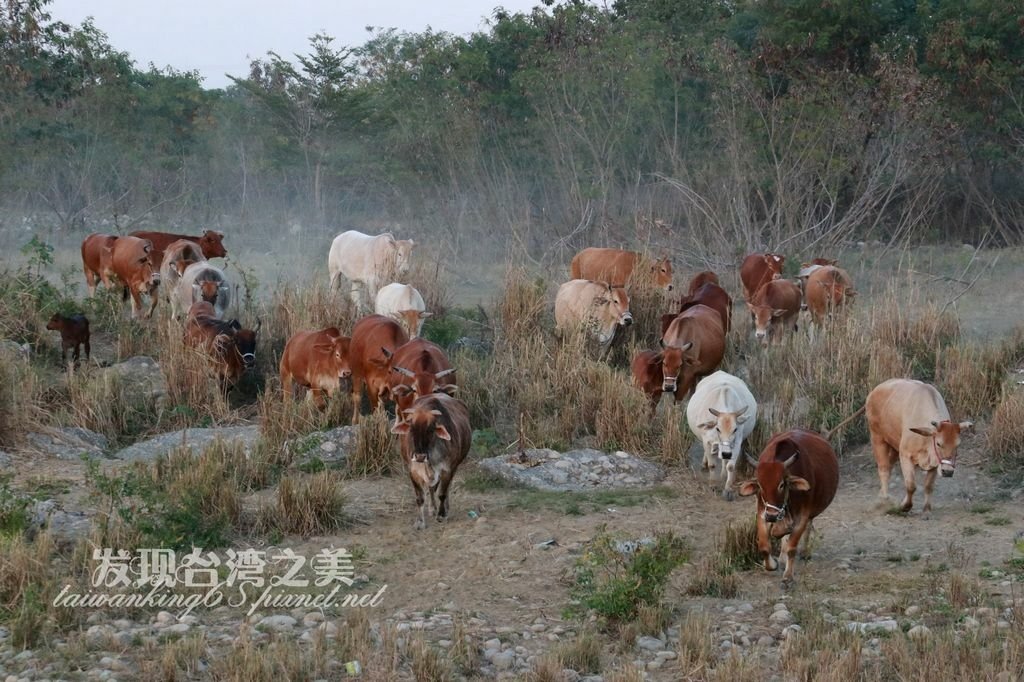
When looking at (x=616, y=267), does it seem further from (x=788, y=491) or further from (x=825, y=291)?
(x=788, y=491)

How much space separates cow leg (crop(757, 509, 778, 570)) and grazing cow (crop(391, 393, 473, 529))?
7.60 ft

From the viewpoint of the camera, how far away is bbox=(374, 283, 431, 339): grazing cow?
14.2m

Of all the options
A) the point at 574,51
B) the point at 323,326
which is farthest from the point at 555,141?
the point at 323,326

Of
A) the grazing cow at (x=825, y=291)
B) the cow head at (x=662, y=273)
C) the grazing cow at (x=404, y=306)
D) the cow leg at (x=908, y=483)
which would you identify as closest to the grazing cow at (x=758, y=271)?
the grazing cow at (x=825, y=291)

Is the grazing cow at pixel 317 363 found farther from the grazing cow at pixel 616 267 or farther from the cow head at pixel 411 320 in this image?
the grazing cow at pixel 616 267

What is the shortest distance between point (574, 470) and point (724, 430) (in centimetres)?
141

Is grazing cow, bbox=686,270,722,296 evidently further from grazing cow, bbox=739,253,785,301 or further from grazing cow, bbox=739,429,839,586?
grazing cow, bbox=739,429,839,586

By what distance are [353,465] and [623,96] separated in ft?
45.7

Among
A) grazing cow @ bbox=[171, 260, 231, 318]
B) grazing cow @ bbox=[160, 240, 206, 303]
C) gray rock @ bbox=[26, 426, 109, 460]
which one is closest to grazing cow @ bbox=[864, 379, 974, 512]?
gray rock @ bbox=[26, 426, 109, 460]

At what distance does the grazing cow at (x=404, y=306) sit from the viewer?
14.2 m

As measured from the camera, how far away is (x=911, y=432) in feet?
31.9

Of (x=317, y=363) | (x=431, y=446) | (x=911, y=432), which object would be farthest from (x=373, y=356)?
(x=911, y=432)

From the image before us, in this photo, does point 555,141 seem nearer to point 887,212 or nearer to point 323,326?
point 887,212

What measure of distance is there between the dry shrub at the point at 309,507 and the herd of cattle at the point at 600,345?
0.61m
